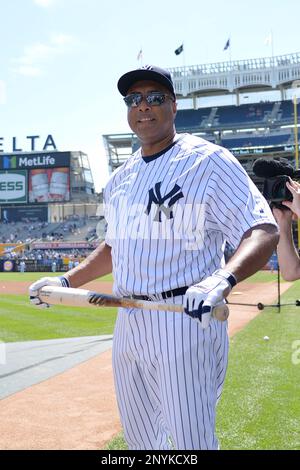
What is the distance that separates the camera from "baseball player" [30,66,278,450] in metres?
1.83

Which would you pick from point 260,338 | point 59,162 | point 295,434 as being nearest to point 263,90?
point 59,162

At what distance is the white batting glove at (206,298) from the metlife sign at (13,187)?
52313 mm

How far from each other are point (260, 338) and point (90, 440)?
449 centimetres

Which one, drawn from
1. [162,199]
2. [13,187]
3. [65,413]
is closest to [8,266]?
[13,187]

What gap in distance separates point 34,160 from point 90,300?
52454mm

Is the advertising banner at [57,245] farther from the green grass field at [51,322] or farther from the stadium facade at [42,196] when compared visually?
the green grass field at [51,322]

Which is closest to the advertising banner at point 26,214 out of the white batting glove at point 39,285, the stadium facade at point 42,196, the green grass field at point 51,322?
the stadium facade at point 42,196

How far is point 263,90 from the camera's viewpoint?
156ft

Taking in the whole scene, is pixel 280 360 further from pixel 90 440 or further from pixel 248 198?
pixel 248 198

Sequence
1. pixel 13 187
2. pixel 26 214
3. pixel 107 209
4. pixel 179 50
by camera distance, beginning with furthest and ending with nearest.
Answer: pixel 26 214
pixel 13 187
pixel 179 50
pixel 107 209

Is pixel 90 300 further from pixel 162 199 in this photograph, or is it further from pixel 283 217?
pixel 283 217

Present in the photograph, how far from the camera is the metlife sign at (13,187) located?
52.1 metres

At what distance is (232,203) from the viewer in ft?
6.12

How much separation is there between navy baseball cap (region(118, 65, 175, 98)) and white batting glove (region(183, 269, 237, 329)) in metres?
0.96
